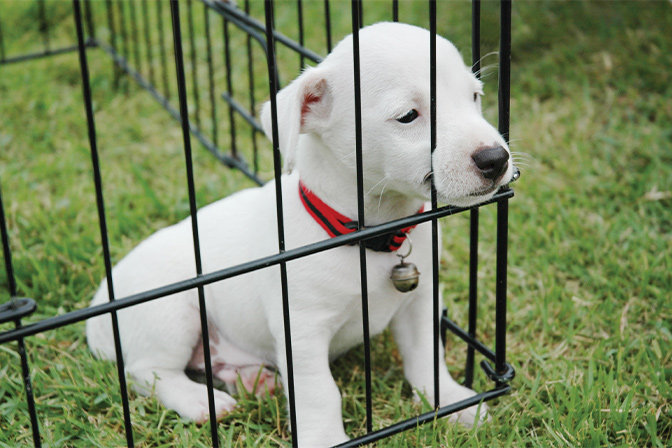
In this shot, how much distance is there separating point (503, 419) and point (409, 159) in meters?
0.96

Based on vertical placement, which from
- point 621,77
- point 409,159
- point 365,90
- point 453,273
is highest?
point 365,90

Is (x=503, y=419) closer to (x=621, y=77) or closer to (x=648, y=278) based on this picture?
(x=648, y=278)

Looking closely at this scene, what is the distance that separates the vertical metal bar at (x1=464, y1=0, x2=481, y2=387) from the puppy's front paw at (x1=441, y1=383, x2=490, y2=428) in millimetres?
90

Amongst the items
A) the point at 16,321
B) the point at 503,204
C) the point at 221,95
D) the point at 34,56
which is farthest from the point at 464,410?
the point at 34,56

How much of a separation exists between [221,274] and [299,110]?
472mm

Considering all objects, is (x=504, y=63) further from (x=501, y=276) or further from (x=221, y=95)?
(x=221, y=95)

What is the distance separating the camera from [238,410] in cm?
241

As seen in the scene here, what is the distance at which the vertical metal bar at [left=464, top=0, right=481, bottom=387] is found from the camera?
1.95 metres

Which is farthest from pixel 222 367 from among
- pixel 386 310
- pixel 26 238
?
pixel 26 238

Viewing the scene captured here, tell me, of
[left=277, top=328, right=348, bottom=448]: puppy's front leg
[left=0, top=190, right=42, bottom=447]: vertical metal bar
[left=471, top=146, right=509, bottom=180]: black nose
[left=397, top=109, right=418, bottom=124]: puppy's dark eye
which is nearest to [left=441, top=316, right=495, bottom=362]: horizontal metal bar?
[left=277, top=328, right=348, bottom=448]: puppy's front leg

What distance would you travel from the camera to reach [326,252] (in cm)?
212

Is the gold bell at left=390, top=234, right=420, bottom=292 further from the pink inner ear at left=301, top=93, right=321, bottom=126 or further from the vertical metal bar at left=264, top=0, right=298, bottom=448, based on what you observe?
the pink inner ear at left=301, top=93, right=321, bottom=126

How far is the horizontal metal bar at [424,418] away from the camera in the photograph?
6.95ft

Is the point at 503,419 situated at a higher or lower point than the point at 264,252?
lower
